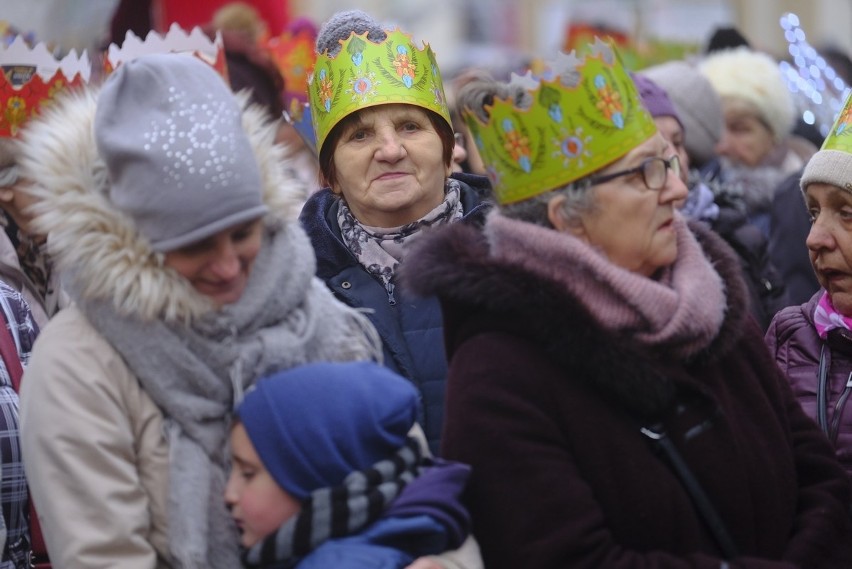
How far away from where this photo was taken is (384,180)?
4367mm

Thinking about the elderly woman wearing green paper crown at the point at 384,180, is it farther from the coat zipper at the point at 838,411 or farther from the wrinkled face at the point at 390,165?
the coat zipper at the point at 838,411

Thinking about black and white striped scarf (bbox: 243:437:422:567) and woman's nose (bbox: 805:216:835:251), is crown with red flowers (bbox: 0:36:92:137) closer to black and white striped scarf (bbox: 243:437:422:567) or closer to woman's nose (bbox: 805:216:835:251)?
black and white striped scarf (bbox: 243:437:422:567)

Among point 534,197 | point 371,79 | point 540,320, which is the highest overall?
point 371,79

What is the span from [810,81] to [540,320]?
4.91 meters

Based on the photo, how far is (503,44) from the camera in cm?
3023

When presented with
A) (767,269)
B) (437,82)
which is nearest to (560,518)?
(437,82)

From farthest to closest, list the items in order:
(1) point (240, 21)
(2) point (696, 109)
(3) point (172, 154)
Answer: (1) point (240, 21), (2) point (696, 109), (3) point (172, 154)

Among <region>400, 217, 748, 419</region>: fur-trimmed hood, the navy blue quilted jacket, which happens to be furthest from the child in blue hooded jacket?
the navy blue quilted jacket

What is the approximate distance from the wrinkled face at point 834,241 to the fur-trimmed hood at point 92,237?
185 centimetres

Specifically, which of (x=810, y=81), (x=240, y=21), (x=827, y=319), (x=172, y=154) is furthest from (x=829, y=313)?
(x=240, y=21)

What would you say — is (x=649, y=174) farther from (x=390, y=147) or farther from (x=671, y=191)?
(x=390, y=147)

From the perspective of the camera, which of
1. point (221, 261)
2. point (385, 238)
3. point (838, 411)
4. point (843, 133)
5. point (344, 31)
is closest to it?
point (221, 261)

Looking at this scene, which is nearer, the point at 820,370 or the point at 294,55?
the point at 820,370

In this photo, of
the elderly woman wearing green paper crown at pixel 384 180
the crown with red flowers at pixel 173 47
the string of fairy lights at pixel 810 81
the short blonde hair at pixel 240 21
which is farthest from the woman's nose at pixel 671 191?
the short blonde hair at pixel 240 21
